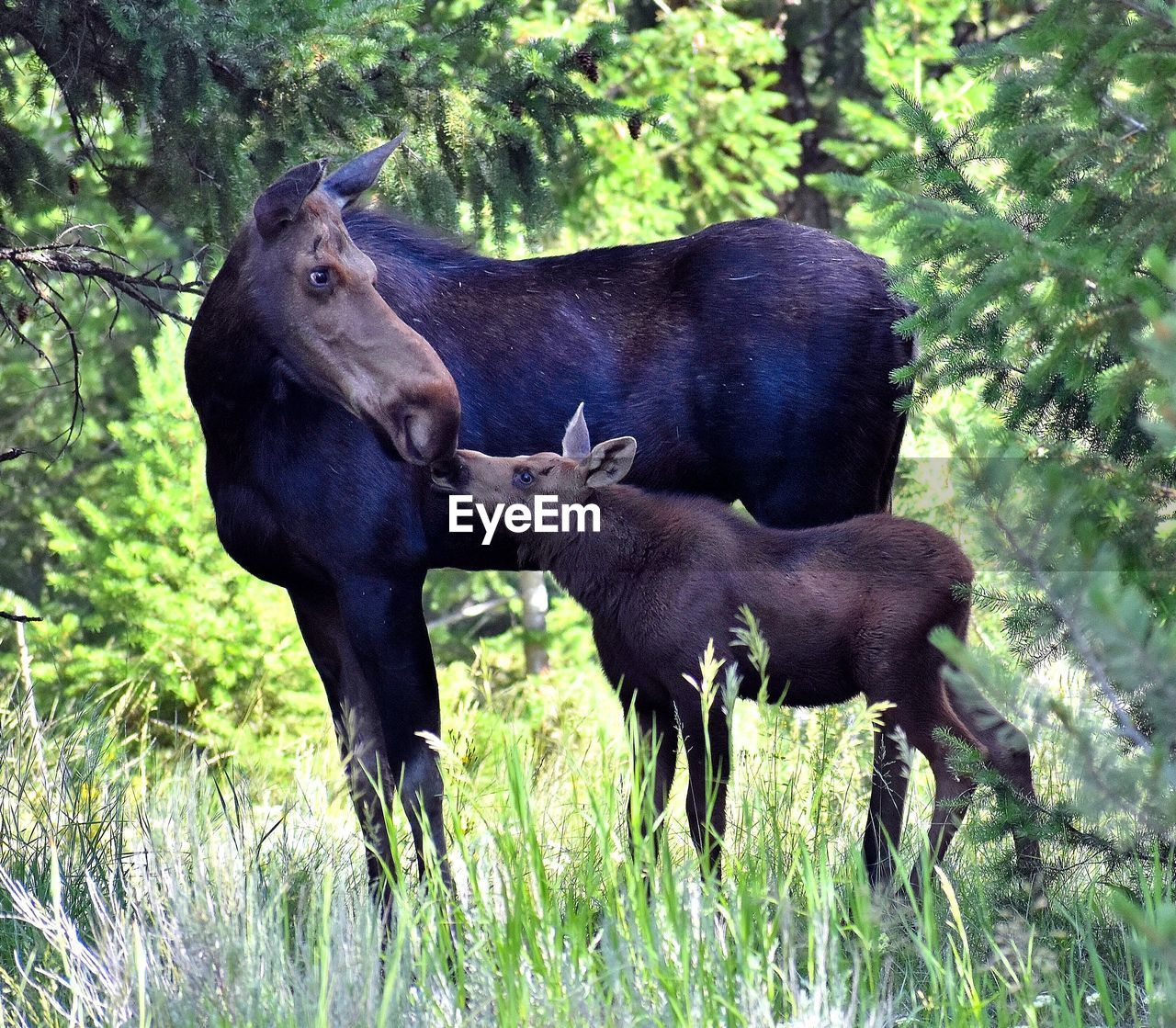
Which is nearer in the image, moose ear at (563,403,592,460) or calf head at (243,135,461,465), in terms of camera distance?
calf head at (243,135,461,465)

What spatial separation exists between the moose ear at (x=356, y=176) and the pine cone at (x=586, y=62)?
1.37 meters

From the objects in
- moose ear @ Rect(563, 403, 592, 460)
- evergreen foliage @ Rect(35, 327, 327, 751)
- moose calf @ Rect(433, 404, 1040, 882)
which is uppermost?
moose ear @ Rect(563, 403, 592, 460)

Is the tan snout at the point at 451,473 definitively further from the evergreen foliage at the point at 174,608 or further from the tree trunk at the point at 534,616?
the tree trunk at the point at 534,616

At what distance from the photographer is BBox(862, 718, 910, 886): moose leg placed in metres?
4.50

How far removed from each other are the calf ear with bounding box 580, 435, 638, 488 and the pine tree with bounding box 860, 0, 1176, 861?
904mm

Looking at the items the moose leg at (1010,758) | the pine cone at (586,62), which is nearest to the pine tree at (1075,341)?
the moose leg at (1010,758)

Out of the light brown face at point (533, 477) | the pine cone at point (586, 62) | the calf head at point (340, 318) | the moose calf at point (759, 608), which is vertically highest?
the pine cone at point (586, 62)

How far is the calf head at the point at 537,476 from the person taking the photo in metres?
4.59

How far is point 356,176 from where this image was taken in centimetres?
474

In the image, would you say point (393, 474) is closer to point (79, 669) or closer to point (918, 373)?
point (918, 373)

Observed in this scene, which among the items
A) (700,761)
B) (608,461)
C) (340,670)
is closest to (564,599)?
(340,670)

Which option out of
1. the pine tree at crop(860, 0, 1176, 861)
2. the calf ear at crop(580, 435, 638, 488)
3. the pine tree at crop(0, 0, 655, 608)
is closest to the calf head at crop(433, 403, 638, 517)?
the calf ear at crop(580, 435, 638, 488)

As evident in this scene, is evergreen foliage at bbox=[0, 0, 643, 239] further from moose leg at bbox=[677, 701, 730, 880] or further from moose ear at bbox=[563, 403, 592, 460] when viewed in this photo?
moose leg at bbox=[677, 701, 730, 880]

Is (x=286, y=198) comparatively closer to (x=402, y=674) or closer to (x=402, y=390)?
(x=402, y=390)
